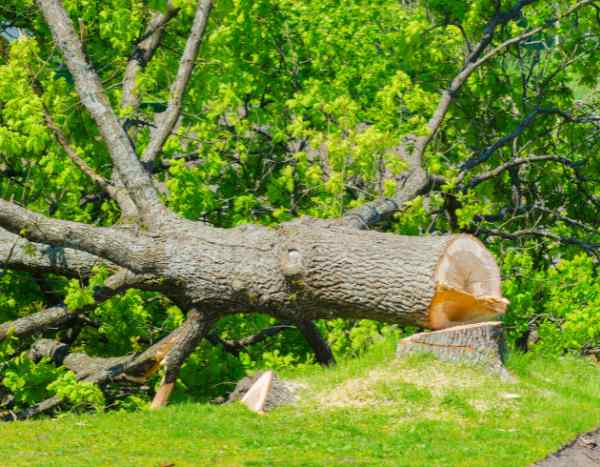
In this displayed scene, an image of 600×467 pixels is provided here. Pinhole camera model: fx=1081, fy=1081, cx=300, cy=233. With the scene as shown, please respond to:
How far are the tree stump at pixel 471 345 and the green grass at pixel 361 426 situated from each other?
127 millimetres

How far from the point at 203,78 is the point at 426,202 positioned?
10.2 feet

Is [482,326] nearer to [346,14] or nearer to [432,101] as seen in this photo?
[432,101]

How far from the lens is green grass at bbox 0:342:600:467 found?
7828 mm

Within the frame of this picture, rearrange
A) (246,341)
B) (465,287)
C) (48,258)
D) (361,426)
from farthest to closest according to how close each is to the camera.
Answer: (246,341), (48,258), (465,287), (361,426)

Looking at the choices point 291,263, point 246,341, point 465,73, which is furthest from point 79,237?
point 465,73

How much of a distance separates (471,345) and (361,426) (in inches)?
61.6

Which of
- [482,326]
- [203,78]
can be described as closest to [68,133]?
[203,78]

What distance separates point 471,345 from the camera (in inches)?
382

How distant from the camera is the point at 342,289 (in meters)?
9.75

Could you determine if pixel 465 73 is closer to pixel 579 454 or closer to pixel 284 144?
pixel 284 144

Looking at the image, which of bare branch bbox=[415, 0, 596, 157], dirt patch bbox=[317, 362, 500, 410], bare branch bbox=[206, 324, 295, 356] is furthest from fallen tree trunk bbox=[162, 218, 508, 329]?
bare branch bbox=[415, 0, 596, 157]

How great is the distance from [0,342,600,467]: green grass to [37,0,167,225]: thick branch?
2.15 metres

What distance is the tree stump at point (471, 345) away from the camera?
970 centimetres

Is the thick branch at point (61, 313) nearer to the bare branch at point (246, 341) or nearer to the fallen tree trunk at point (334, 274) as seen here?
the fallen tree trunk at point (334, 274)
